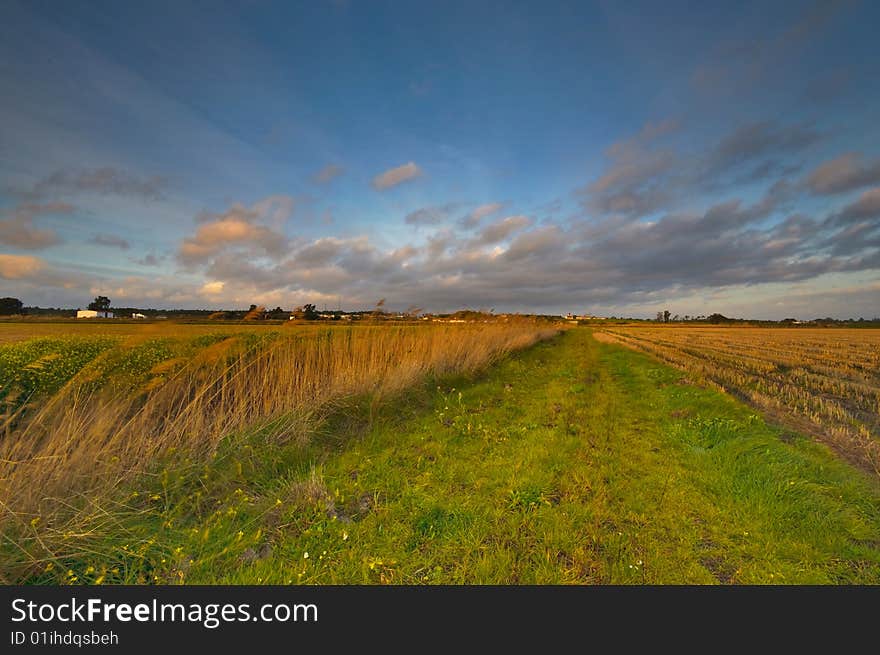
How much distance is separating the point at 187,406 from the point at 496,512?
4.84m

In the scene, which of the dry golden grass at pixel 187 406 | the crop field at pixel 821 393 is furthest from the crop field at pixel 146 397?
the crop field at pixel 821 393

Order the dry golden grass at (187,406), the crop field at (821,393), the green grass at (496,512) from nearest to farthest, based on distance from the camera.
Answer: the green grass at (496,512) < the dry golden grass at (187,406) < the crop field at (821,393)

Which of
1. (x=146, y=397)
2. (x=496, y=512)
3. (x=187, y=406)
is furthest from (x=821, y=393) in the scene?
(x=146, y=397)

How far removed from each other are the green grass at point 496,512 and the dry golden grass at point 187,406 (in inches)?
15.6

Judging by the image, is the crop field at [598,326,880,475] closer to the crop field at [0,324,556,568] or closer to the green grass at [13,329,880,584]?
the green grass at [13,329,880,584]

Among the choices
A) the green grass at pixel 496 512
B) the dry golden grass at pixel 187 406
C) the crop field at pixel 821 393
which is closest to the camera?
the green grass at pixel 496 512

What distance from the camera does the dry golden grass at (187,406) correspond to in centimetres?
401

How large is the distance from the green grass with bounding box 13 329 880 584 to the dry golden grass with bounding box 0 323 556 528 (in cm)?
40

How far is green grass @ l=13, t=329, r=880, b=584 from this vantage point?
133 inches

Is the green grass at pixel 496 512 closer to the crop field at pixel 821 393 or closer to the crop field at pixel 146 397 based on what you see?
the crop field at pixel 146 397

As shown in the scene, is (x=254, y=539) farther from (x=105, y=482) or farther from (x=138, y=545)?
(x=105, y=482)

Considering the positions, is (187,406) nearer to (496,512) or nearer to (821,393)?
(496,512)
